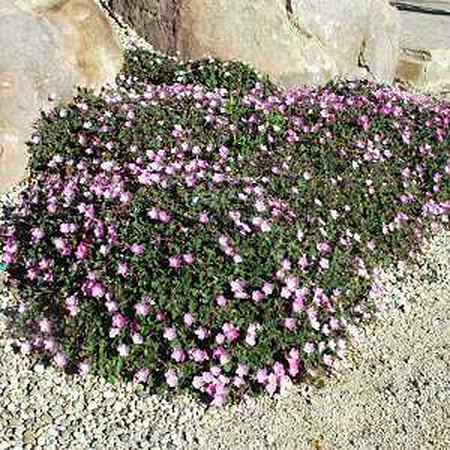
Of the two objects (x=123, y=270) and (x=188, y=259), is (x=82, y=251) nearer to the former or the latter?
(x=123, y=270)

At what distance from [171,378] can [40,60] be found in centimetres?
304

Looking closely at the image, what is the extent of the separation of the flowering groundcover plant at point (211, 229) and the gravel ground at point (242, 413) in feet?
0.36

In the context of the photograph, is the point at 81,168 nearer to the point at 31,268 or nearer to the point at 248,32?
the point at 31,268

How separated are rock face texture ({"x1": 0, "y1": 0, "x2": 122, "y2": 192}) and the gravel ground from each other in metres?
1.66

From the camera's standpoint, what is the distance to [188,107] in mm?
6094

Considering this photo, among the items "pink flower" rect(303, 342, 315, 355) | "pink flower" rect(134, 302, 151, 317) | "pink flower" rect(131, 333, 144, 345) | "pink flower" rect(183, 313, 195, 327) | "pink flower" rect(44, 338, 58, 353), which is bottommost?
"pink flower" rect(303, 342, 315, 355)

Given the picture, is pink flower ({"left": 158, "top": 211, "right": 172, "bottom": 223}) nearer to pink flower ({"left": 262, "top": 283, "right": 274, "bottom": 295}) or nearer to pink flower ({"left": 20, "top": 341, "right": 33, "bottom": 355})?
pink flower ({"left": 262, "top": 283, "right": 274, "bottom": 295})

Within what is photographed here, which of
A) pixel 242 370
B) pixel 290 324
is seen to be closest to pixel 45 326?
pixel 242 370

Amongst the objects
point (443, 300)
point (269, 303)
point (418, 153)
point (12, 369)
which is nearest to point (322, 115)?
point (418, 153)

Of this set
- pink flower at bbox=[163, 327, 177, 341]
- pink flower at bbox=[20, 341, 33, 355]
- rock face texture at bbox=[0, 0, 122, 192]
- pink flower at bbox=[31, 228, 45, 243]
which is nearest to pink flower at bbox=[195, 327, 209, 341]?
pink flower at bbox=[163, 327, 177, 341]

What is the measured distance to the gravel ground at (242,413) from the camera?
3982 mm

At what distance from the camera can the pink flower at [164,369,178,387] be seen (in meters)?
4.09

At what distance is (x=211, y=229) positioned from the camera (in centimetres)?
441

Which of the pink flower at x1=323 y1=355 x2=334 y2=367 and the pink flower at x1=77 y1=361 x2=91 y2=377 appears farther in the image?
the pink flower at x1=323 y1=355 x2=334 y2=367
